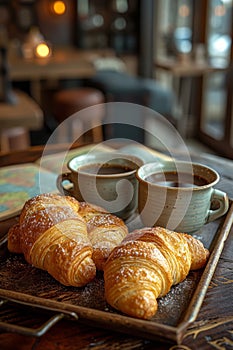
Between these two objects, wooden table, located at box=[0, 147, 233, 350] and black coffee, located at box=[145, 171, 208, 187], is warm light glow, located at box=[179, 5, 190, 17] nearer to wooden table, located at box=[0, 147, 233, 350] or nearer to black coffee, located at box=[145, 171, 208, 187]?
black coffee, located at box=[145, 171, 208, 187]

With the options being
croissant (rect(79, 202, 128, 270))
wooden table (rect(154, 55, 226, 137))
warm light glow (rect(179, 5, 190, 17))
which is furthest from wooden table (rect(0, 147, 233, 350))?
warm light glow (rect(179, 5, 190, 17))

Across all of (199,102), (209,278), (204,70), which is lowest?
(199,102)

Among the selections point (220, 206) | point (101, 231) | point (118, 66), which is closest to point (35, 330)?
point (101, 231)

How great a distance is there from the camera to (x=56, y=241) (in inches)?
30.4

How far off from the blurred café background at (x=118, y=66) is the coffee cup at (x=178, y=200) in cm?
173

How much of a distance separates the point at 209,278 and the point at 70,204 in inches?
11.5

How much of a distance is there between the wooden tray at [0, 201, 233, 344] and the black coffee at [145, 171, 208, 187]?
139 mm

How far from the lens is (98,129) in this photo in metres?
3.90

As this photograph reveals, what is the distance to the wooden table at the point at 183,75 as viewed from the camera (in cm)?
429

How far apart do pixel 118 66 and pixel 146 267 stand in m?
5.42

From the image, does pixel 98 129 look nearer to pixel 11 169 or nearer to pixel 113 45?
pixel 11 169

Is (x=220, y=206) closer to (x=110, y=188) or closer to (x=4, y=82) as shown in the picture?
(x=110, y=188)

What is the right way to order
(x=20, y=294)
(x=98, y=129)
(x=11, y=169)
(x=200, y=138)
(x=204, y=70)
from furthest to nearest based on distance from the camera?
(x=200, y=138) < (x=204, y=70) < (x=98, y=129) < (x=11, y=169) < (x=20, y=294)

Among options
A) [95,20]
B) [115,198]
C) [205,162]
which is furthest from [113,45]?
[115,198]
